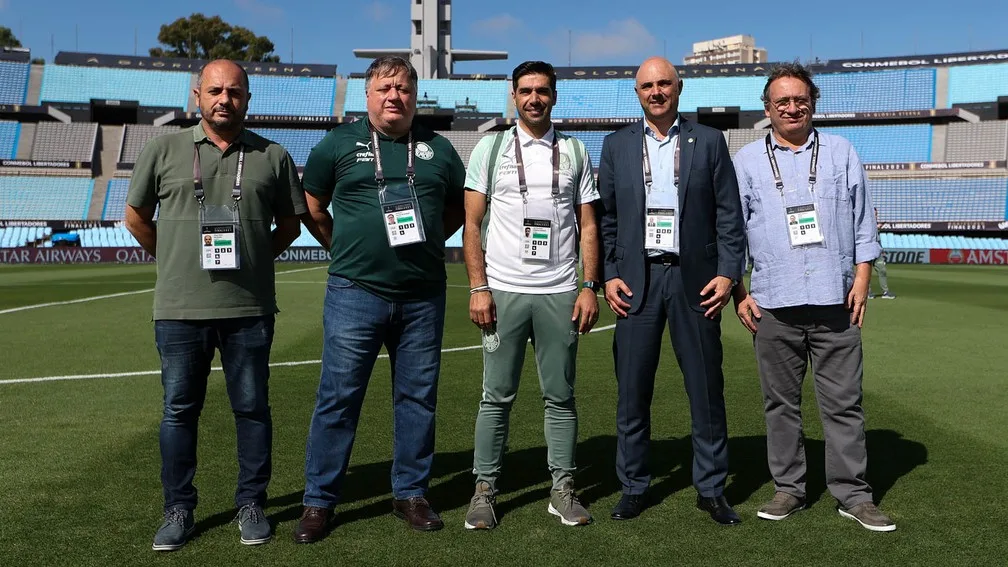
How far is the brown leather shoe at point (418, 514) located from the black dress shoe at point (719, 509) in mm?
1342

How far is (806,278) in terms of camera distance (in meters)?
4.44

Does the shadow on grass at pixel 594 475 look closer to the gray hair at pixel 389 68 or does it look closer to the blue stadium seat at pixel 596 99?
the gray hair at pixel 389 68

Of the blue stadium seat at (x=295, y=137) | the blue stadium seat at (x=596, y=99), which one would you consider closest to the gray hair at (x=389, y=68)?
the blue stadium seat at (x=295, y=137)

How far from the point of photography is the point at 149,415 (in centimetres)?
662

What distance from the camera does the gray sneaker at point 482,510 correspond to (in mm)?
4195

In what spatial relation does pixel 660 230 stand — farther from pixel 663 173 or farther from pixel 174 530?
pixel 174 530

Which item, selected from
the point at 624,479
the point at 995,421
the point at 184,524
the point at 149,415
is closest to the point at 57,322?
the point at 149,415

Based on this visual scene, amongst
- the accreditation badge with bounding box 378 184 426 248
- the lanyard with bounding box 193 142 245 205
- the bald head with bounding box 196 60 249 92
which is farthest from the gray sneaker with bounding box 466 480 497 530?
the bald head with bounding box 196 60 249 92

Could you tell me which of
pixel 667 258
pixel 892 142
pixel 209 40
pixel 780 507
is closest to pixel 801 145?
pixel 667 258

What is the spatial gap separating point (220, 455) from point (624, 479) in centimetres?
259

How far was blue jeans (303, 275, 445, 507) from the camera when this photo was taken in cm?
425

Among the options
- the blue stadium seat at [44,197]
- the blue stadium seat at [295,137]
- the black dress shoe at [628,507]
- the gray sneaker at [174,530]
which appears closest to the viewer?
the gray sneaker at [174,530]

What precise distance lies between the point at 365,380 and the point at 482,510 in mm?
867

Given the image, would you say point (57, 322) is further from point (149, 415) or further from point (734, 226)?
point (734, 226)
